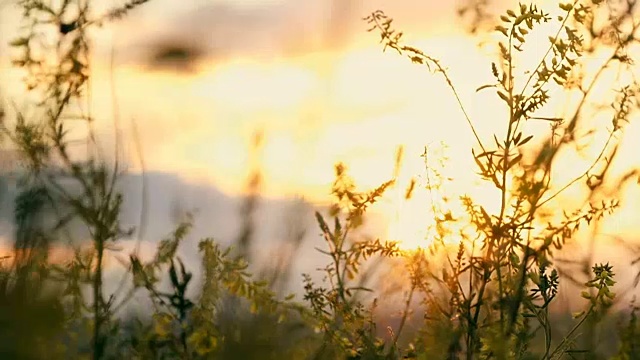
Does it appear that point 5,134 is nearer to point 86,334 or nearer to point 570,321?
point 86,334

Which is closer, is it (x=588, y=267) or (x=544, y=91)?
(x=544, y=91)

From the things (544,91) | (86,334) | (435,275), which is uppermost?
(544,91)

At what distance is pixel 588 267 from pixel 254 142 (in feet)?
6.12

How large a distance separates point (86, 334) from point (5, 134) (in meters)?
0.88

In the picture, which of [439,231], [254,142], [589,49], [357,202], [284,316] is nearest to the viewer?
[284,316]

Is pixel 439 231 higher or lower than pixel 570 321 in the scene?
higher

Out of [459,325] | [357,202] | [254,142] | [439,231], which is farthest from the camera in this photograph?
[357,202]

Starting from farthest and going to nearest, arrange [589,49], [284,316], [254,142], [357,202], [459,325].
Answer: [589,49], [357,202], [459,325], [254,142], [284,316]

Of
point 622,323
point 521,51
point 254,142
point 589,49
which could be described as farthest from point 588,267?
point 254,142

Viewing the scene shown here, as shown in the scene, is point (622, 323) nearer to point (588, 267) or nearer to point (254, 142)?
point (588, 267)

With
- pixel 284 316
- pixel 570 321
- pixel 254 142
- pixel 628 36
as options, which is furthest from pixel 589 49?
pixel 284 316

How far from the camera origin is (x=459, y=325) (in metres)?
3.18

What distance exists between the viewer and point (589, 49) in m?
3.97

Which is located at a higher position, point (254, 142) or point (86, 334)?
point (254, 142)
